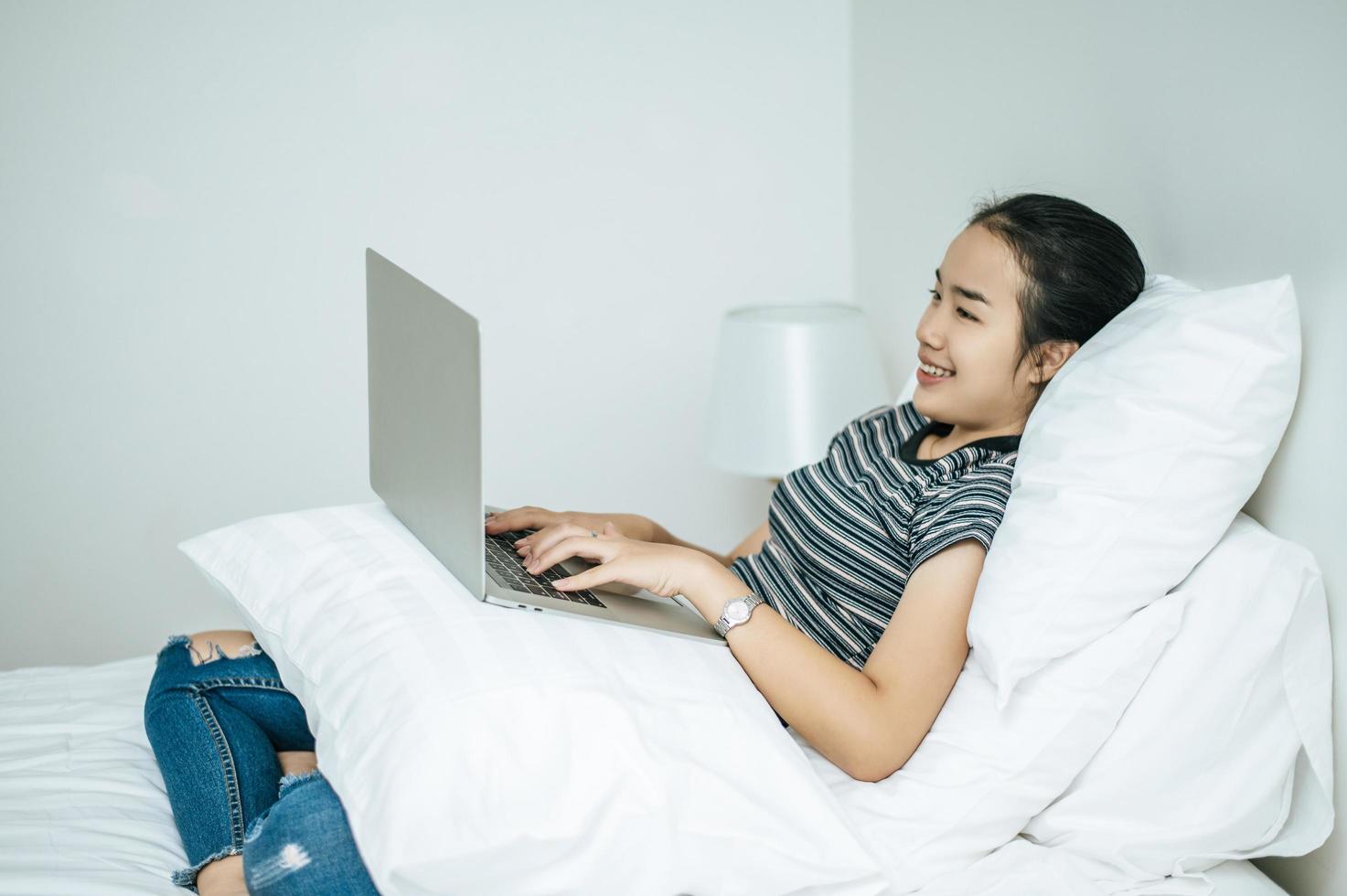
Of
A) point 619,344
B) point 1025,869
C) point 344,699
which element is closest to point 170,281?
point 619,344

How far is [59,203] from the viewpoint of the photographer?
6.93 feet

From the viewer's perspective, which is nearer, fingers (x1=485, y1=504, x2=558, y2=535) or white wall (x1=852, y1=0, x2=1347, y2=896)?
white wall (x1=852, y1=0, x2=1347, y2=896)

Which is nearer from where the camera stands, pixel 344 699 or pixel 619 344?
pixel 344 699

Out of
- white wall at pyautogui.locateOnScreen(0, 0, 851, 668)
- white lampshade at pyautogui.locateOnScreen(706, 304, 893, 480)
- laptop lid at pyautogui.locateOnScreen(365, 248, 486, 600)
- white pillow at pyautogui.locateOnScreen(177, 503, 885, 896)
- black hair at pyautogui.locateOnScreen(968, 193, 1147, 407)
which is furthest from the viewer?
white wall at pyautogui.locateOnScreen(0, 0, 851, 668)

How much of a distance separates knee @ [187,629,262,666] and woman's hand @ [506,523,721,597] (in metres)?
0.43

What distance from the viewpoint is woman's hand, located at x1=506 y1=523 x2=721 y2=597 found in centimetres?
114

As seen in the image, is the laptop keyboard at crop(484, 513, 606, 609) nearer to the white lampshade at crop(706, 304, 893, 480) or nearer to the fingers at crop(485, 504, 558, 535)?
the fingers at crop(485, 504, 558, 535)

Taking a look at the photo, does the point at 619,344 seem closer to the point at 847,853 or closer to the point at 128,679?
the point at 128,679

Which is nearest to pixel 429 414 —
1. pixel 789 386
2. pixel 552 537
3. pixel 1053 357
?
pixel 552 537

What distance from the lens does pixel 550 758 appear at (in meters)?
0.92

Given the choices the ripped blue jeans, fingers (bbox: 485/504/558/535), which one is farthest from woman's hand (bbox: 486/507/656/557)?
the ripped blue jeans

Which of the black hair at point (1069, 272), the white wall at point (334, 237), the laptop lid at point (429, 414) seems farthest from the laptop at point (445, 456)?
the white wall at point (334, 237)

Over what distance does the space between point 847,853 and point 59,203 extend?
1924 millimetres

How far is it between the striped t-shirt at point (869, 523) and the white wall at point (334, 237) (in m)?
1.04
